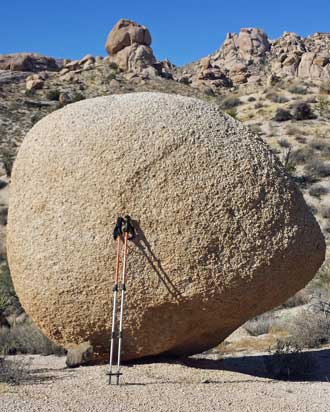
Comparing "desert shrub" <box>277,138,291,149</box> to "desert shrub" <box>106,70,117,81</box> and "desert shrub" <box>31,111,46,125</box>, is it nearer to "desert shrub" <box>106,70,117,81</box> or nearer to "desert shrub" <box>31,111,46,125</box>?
"desert shrub" <box>31,111,46,125</box>

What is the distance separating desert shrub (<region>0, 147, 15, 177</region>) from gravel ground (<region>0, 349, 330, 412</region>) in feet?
62.0

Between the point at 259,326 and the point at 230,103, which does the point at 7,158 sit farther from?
the point at 259,326

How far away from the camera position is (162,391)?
475 centimetres

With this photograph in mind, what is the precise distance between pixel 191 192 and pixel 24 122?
27048mm

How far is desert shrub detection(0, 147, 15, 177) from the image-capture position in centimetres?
2375

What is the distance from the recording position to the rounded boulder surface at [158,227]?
5.25m

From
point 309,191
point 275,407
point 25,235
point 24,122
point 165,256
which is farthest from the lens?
point 24,122

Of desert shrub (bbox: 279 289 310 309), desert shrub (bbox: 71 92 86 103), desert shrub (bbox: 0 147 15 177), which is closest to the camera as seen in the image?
desert shrub (bbox: 279 289 310 309)

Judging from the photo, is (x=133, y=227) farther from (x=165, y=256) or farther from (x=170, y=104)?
(x=170, y=104)

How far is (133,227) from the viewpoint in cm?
524

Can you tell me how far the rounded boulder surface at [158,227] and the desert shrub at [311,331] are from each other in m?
3.09

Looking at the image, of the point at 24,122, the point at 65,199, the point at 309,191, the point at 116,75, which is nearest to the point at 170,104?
the point at 65,199

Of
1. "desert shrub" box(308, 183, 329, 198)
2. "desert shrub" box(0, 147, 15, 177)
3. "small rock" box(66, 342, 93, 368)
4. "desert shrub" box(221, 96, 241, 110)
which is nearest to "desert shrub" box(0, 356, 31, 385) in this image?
"small rock" box(66, 342, 93, 368)

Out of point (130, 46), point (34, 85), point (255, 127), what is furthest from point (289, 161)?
point (130, 46)
